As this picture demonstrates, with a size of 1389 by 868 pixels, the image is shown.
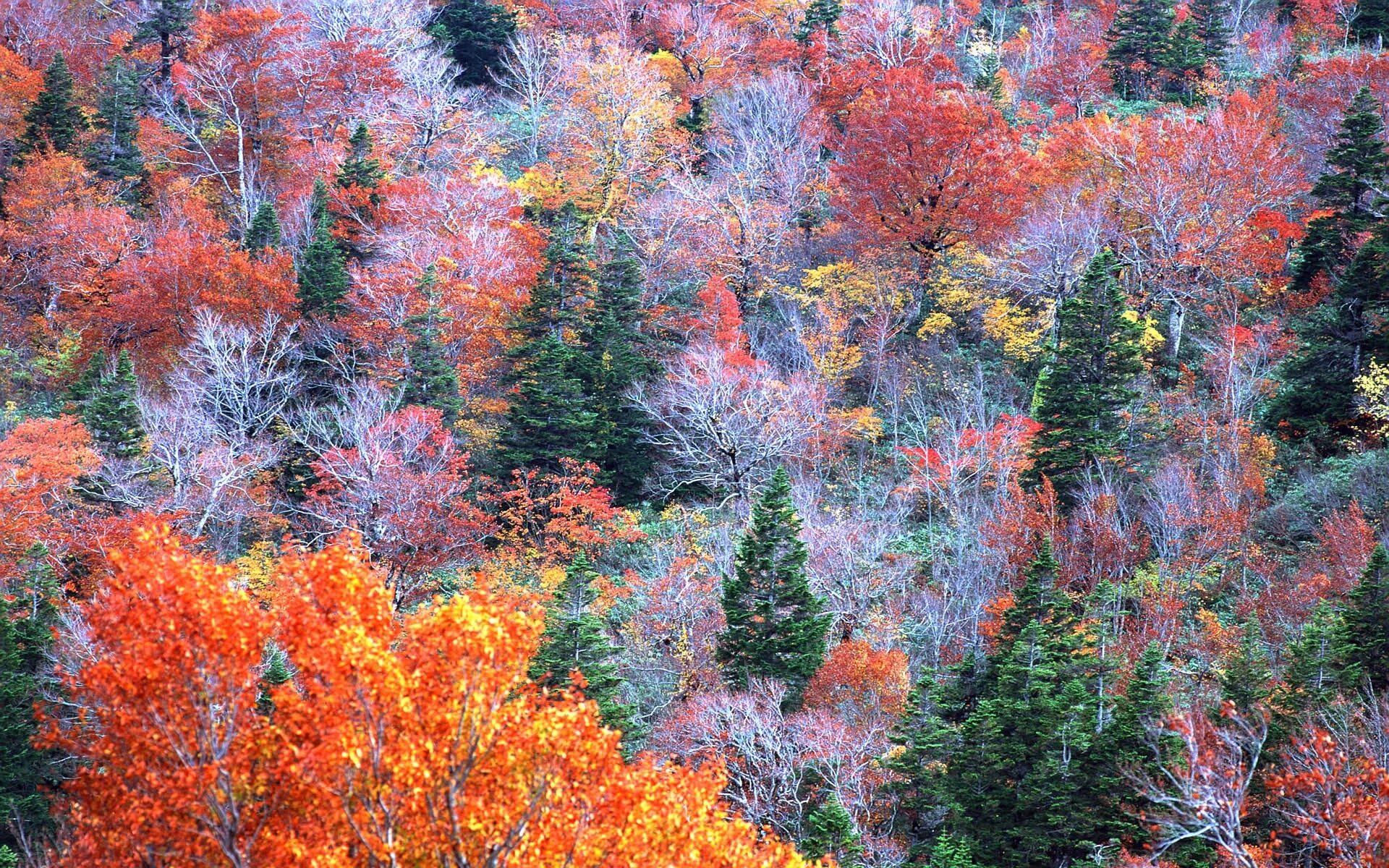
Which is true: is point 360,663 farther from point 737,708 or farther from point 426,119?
point 426,119

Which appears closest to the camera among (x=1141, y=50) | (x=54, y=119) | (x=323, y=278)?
(x=323, y=278)

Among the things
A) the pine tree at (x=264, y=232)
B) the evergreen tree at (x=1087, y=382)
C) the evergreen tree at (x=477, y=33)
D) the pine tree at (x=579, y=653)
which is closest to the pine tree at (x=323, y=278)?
the pine tree at (x=264, y=232)

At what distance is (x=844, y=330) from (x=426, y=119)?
75.0ft

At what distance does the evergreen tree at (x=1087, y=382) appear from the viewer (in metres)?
29.9

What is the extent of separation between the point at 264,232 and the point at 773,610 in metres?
25.0

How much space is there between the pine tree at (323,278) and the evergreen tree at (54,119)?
48.4 ft

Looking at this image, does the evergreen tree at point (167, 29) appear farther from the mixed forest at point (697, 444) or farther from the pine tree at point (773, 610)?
the pine tree at point (773, 610)

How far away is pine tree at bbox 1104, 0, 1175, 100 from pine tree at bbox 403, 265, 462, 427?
35.5 metres

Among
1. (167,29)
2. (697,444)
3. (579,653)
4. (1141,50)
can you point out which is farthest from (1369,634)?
(167,29)

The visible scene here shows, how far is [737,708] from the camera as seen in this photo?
2383 centimetres

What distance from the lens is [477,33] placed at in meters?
61.2

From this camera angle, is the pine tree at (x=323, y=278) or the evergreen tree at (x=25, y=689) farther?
the pine tree at (x=323, y=278)

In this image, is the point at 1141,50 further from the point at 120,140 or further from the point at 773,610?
the point at 120,140

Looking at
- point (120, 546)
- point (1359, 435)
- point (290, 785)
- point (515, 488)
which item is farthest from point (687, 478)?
point (290, 785)
